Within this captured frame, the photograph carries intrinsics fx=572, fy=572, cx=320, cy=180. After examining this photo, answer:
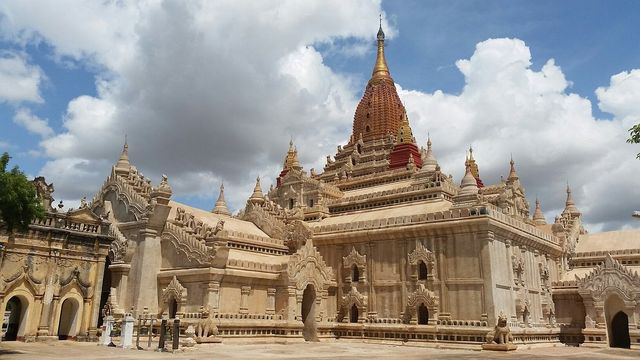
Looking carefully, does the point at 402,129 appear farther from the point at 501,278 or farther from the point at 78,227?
the point at 78,227

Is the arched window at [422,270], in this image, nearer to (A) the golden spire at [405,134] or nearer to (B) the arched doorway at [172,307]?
(B) the arched doorway at [172,307]

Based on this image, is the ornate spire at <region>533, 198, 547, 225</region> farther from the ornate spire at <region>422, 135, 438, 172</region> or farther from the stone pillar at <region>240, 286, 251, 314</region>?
the stone pillar at <region>240, 286, 251, 314</region>

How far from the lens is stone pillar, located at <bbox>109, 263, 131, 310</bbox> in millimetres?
39825

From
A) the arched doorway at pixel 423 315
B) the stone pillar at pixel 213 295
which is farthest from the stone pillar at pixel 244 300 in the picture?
the arched doorway at pixel 423 315

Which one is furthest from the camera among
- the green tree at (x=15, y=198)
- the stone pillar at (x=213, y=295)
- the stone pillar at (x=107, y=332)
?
the stone pillar at (x=213, y=295)

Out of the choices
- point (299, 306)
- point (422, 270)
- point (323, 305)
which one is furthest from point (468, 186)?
→ point (299, 306)

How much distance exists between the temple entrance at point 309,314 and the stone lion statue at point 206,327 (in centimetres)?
862

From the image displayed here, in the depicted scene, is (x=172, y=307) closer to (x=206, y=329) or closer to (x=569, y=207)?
(x=206, y=329)

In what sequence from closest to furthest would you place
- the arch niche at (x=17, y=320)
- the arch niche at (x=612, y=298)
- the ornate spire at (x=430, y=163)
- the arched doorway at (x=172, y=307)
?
1. the arch niche at (x=17, y=320)
2. the arched doorway at (x=172, y=307)
3. the arch niche at (x=612, y=298)
4. the ornate spire at (x=430, y=163)

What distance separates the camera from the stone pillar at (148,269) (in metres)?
39.0

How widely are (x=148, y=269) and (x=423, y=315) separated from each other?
19.2m

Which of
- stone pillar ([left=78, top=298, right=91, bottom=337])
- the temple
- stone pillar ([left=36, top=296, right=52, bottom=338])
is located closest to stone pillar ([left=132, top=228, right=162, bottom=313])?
the temple

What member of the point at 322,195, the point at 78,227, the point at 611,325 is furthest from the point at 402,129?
the point at 78,227

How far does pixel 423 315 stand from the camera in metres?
39.0
